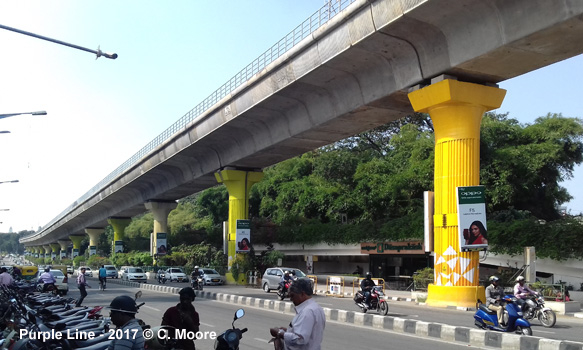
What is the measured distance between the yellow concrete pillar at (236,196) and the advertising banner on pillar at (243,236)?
1706 mm

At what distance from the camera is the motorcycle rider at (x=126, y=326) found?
4234mm

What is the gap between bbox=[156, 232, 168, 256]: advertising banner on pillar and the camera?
49.1 metres

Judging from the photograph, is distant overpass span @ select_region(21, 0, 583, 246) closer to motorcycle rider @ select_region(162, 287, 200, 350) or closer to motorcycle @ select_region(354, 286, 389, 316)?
motorcycle @ select_region(354, 286, 389, 316)

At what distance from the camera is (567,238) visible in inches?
925

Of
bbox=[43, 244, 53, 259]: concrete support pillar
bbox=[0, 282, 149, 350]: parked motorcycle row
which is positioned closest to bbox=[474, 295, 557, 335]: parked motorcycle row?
bbox=[0, 282, 149, 350]: parked motorcycle row

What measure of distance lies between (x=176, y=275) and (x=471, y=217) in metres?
28.9

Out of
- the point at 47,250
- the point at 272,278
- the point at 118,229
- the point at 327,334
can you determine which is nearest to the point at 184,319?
the point at 327,334

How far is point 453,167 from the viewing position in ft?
62.6

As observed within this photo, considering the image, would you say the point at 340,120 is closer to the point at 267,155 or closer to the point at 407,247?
the point at 267,155

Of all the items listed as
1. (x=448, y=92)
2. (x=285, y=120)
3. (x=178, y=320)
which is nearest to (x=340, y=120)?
(x=285, y=120)

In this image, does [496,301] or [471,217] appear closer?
[496,301]

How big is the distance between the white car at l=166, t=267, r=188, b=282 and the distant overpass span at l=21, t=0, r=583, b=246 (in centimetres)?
1108

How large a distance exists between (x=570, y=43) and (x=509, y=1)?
236 centimetres

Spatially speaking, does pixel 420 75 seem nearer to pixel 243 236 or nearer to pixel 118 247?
pixel 243 236
